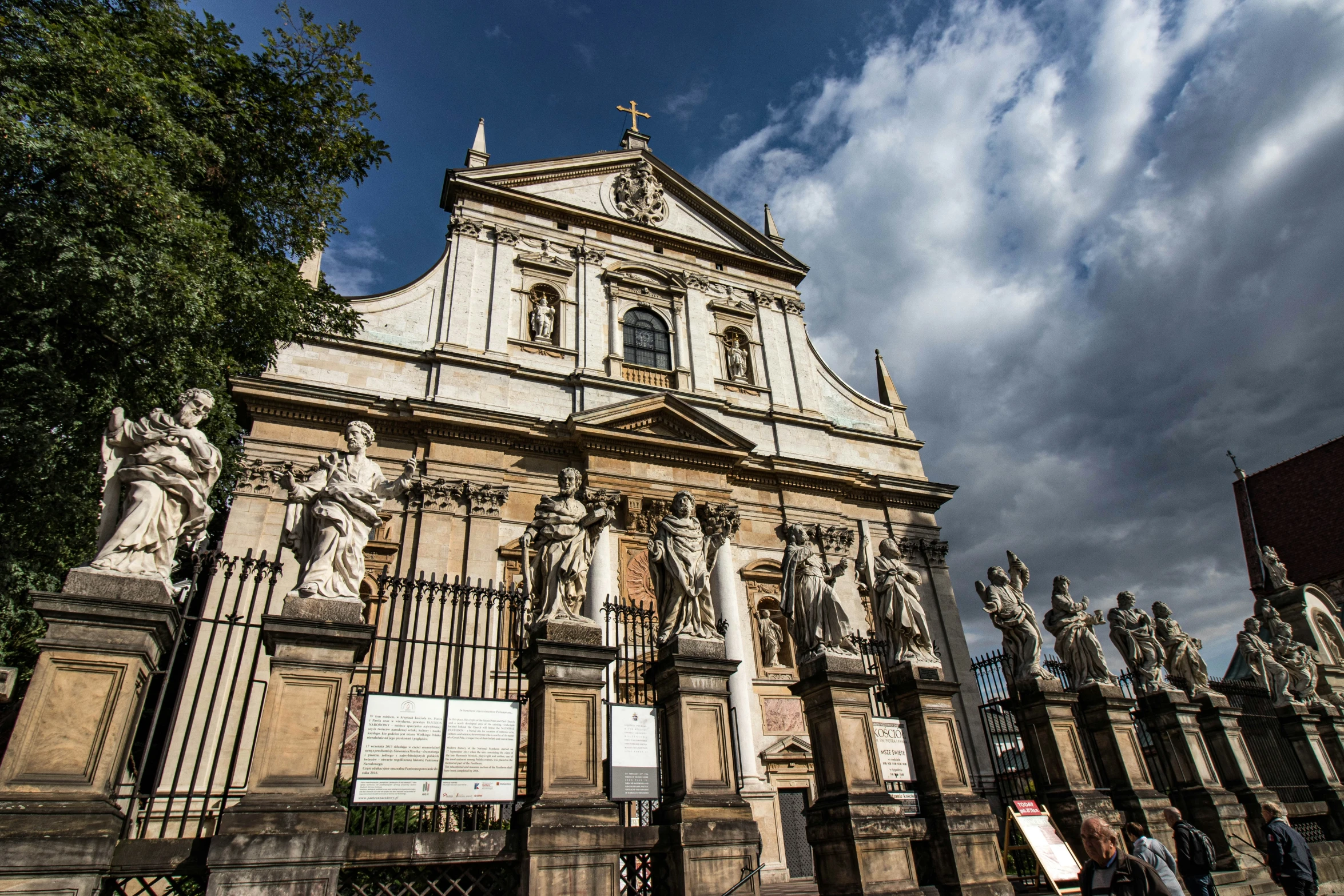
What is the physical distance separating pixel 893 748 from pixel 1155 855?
12.4 feet

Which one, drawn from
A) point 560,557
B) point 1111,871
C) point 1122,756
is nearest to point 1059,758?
point 1122,756

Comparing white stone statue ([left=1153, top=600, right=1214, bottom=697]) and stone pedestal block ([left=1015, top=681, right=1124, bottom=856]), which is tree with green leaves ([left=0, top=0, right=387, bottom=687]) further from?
white stone statue ([left=1153, top=600, right=1214, bottom=697])

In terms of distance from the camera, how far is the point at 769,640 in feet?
55.9

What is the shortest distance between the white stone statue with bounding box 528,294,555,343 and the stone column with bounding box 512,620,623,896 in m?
12.7

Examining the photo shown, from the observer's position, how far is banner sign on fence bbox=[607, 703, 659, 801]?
7191 mm

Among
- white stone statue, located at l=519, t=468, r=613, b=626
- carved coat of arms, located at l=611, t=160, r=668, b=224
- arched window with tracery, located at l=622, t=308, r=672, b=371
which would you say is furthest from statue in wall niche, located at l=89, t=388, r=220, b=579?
carved coat of arms, located at l=611, t=160, r=668, b=224

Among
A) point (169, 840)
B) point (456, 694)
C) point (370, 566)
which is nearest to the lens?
point (169, 840)

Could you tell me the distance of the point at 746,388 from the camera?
21.1 metres

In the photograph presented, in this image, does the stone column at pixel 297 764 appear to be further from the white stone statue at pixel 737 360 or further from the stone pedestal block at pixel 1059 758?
the white stone statue at pixel 737 360

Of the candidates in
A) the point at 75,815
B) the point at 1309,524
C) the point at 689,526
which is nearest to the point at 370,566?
the point at 689,526

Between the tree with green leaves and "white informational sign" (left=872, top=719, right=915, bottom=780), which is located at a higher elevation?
the tree with green leaves

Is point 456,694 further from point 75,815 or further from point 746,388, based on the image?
point 746,388

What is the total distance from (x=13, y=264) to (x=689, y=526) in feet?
26.0

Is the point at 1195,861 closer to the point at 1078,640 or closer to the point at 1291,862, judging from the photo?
the point at 1291,862
